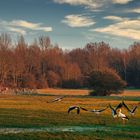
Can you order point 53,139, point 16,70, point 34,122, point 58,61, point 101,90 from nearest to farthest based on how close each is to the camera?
point 53,139 → point 34,122 → point 101,90 → point 16,70 → point 58,61

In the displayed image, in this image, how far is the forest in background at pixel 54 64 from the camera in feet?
378

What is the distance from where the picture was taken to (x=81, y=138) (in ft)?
68.8

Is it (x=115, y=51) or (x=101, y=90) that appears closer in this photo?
(x=101, y=90)

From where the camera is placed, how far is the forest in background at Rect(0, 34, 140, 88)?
115 meters

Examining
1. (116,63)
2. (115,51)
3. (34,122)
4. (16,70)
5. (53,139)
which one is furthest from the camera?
(115,51)

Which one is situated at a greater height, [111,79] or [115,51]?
[115,51]

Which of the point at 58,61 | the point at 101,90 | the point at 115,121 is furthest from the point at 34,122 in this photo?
the point at 58,61

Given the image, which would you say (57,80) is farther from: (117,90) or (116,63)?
(117,90)

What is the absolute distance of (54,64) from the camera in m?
130

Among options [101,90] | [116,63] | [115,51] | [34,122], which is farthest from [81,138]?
[115,51]

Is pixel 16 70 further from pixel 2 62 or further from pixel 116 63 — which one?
pixel 116 63

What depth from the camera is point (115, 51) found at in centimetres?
16138

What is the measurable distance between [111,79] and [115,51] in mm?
83330

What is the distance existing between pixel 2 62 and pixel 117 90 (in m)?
44.2
